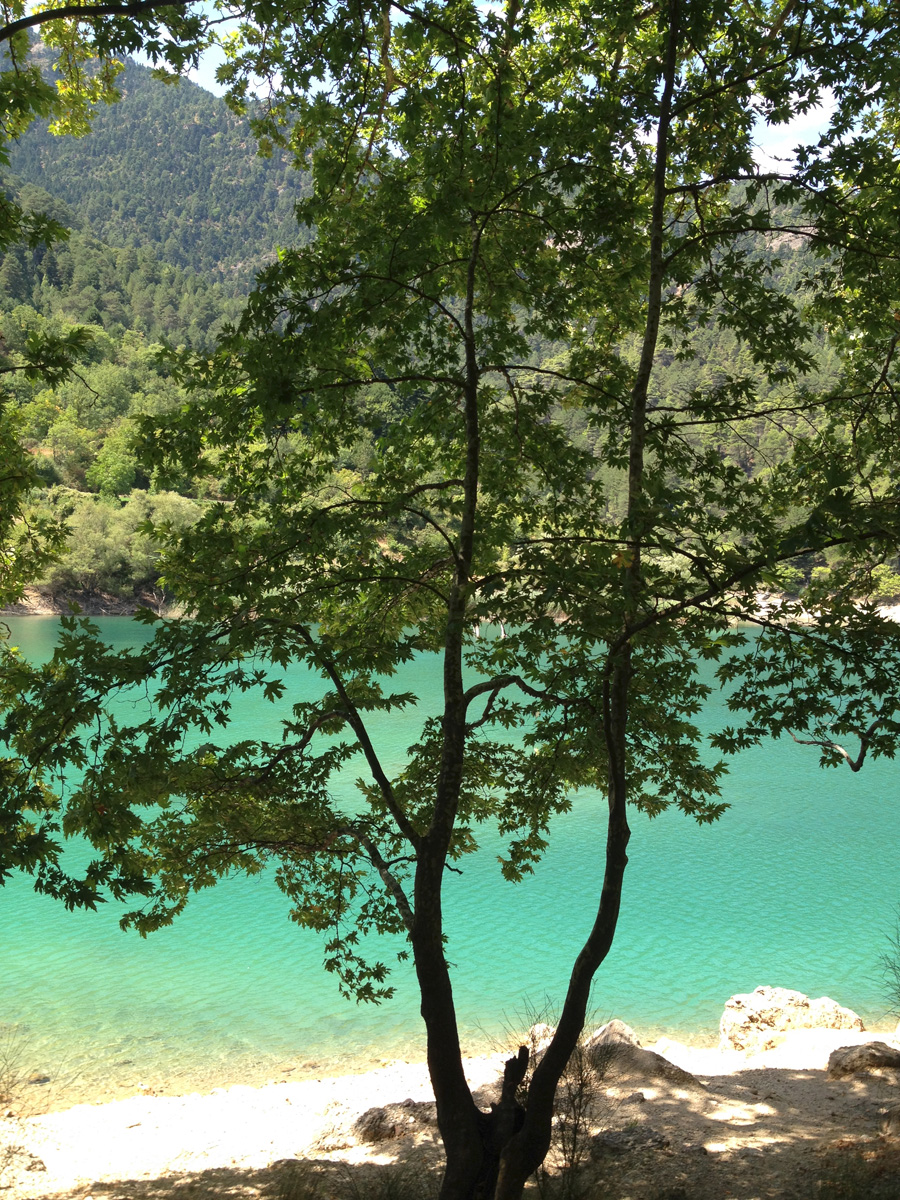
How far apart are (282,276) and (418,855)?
10.2 ft

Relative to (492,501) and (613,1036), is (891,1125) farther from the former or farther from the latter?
(492,501)

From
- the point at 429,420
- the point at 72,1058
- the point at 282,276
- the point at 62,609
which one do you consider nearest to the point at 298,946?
the point at 72,1058

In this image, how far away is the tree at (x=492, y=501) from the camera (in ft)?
14.1

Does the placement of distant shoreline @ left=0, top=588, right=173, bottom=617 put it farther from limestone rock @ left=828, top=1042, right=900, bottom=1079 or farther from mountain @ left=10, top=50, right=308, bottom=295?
mountain @ left=10, top=50, right=308, bottom=295

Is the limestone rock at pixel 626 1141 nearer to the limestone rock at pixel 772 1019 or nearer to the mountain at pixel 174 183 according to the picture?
the limestone rock at pixel 772 1019

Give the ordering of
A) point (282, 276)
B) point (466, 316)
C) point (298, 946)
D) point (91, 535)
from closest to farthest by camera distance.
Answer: point (282, 276), point (466, 316), point (298, 946), point (91, 535)

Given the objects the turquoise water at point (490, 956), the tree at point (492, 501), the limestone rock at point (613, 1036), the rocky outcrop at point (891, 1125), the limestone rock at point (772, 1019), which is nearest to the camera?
the tree at point (492, 501)

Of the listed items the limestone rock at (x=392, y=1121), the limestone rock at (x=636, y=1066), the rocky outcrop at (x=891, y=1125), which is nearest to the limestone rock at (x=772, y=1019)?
the limestone rock at (x=636, y=1066)

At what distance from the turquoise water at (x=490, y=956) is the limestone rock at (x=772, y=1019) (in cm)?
101

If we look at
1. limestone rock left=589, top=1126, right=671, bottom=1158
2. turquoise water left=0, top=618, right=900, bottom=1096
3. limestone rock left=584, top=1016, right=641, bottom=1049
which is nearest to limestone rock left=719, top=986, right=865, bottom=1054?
turquoise water left=0, top=618, right=900, bottom=1096

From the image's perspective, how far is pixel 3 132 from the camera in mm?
5684

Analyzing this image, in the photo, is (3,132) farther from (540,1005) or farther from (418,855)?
A: (540,1005)

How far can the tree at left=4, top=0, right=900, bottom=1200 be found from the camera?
Answer: 4.31 metres

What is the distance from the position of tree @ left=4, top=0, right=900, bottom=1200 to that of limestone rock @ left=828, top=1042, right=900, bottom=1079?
3.29 meters
